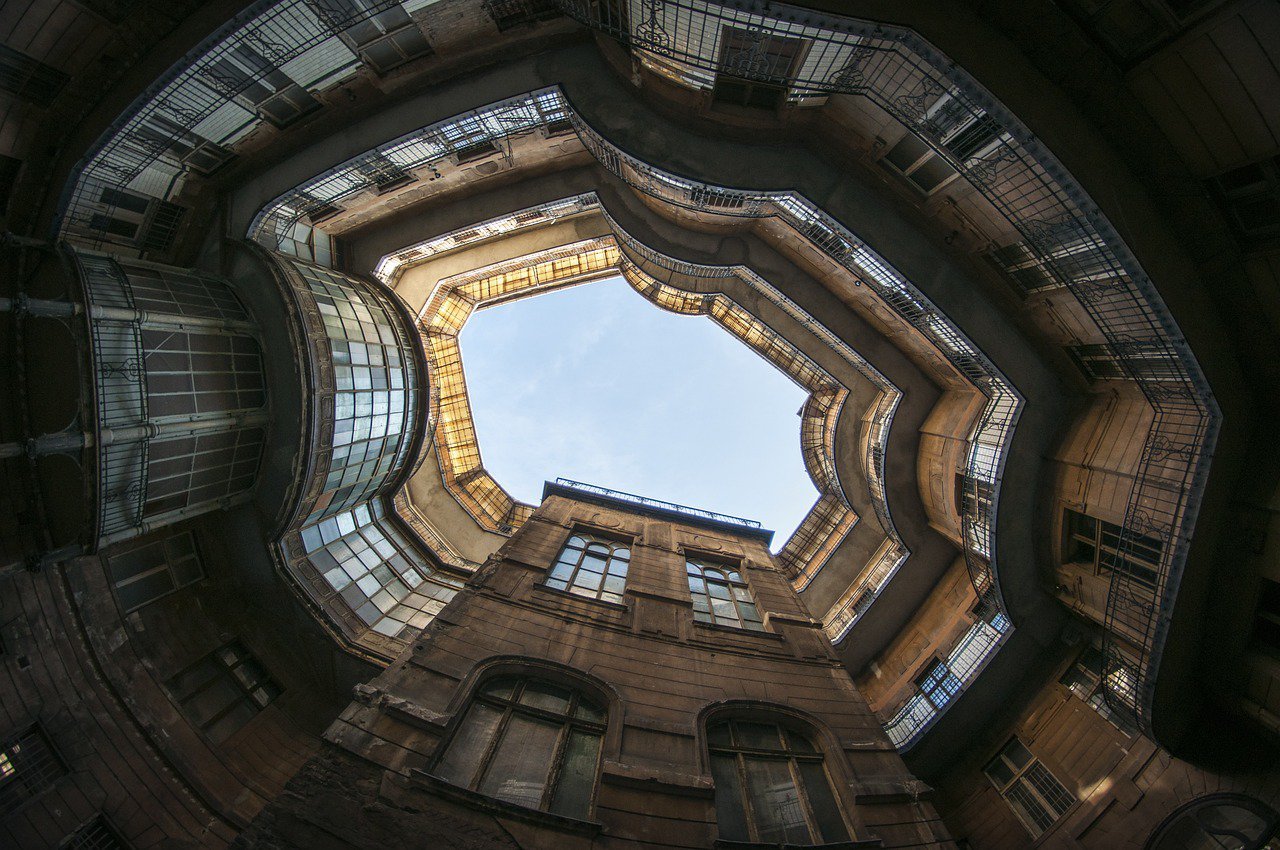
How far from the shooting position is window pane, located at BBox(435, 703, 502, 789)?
7.89m

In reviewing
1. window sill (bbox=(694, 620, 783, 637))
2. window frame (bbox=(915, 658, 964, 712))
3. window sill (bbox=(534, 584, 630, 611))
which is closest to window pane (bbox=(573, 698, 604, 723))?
window sill (bbox=(534, 584, 630, 611))

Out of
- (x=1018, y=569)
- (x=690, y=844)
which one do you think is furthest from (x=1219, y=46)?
(x=690, y=844)

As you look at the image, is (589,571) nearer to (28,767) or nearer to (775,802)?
(775,802)

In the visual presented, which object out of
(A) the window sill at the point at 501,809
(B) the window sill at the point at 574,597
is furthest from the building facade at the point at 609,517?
(B) the window sill at the point at 574,597

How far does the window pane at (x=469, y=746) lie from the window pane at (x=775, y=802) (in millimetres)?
5003

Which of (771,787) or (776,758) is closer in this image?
(771,787)

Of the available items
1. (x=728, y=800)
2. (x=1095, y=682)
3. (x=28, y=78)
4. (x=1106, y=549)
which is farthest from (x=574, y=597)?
(x=28, y=78)

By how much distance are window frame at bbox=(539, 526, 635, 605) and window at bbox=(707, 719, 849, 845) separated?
446 centimetres

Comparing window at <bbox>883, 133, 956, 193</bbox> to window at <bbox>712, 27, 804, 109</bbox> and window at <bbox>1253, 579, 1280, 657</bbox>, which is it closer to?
window at <bbox>712, 27, 804, 109</bbox>

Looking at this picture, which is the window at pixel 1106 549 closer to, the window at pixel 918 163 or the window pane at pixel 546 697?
the window at pixel 918 163

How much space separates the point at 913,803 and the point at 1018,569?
28.6 ft

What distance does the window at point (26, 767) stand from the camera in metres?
8.49

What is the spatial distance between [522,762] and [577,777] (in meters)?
1.00

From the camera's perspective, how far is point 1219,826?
9.84 metres
